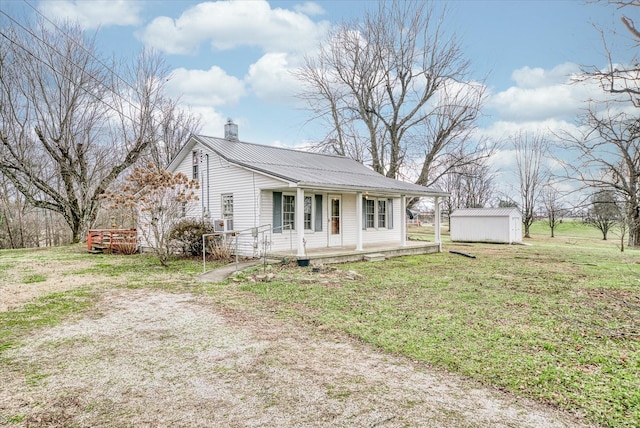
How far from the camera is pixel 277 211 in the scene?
12.9 meters

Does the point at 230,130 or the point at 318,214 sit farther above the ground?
the point at 230,130

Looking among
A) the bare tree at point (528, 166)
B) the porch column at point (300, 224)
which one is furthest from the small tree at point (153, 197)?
the bare tree at point (528, 166)

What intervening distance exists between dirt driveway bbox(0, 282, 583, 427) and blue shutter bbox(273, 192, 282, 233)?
7.63 meters

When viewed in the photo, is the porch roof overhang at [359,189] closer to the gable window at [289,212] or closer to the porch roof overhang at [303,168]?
the porch roof overhang at [303,168]

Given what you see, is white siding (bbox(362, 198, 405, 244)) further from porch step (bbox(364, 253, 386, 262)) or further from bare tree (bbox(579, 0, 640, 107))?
bare tree (bbox(579, 0, 640, 107))

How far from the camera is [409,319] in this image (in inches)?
227

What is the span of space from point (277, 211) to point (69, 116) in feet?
45.5

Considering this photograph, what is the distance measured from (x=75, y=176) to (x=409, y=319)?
20.5m

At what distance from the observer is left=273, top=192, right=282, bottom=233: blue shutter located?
42.1 feet

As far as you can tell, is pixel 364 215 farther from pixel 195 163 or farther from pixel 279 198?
pixel 195 163

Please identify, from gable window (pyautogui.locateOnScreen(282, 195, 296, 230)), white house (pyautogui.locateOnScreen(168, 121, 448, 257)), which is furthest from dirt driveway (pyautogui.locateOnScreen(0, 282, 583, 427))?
gable window (pyautogui.locateOnScreen(282, 195, 296, 230))

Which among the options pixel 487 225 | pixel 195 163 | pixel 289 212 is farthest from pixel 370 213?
pixel 487 225

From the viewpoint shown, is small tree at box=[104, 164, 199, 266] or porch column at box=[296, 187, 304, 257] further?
porch column at box=[296, 187, 304, 257]

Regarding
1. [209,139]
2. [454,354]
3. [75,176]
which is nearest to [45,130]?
[75,176]
